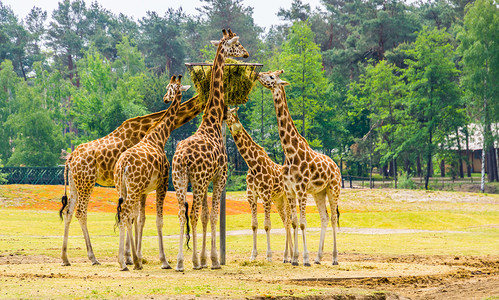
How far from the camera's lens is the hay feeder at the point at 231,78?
53.5 ft

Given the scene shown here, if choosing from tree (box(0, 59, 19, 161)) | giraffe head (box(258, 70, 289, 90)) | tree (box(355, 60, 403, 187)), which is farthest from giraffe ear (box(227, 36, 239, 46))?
tree (box(0, 59, 19, 161))

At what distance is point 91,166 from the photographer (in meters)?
15.4

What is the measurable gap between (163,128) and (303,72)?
40017 millimetres

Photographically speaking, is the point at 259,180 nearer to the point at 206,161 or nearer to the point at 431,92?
the point at 206,161

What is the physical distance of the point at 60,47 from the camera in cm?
9319

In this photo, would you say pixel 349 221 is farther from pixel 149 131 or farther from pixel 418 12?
pixel 418 12

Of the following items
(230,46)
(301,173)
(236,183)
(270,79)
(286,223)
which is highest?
(230,46)

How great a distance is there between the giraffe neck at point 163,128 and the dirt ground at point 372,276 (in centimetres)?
351

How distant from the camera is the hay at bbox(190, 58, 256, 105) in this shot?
16312mm

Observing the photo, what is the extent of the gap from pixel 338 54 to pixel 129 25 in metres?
45.3

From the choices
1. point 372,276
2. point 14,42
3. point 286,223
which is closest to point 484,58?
point 286,223

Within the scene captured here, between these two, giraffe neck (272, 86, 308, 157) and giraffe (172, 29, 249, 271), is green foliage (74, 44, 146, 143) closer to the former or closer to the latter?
giraffe (172, 29, 249, 271)

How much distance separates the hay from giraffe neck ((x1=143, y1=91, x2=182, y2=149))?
2.49 ft

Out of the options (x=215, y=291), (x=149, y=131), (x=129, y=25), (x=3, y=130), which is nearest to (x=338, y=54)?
(x=3, y=130)
